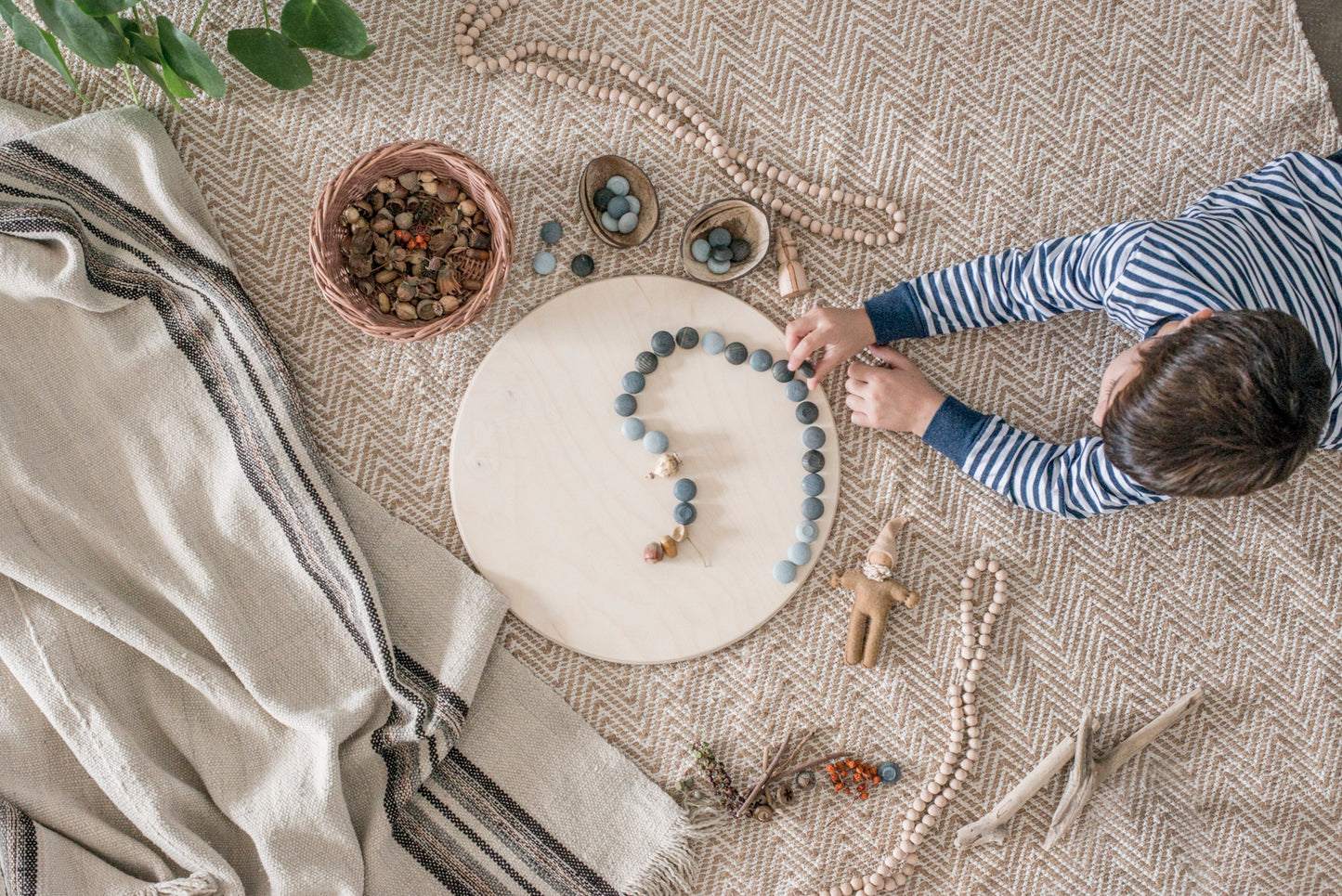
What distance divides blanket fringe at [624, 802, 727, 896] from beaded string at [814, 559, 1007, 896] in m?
0.16

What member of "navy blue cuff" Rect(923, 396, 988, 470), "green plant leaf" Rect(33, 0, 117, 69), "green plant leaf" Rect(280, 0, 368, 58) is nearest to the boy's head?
"navy blue cuff" Rect(923, 396, 988, 470)

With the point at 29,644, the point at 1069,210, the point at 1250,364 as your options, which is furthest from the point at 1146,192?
the point at 29,644

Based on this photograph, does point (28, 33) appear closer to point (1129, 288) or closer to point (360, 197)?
point (360, 197)

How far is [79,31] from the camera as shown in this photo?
933 millimetres

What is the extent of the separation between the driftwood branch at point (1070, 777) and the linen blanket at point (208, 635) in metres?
0.37

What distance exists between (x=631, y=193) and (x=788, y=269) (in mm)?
218

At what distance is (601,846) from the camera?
111 cm

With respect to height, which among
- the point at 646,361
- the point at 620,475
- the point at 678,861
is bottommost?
the point at 678,861

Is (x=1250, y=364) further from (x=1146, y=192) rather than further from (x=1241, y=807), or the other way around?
(x=1241, y=807)

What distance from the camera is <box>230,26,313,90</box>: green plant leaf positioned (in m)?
1.00

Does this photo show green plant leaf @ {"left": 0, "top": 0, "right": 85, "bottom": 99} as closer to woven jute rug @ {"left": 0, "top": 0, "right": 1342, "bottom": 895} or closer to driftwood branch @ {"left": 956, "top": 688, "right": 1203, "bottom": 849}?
woven jute rug @ {"left": 0, "top": 0, "right": 1342, "bottom": 895}

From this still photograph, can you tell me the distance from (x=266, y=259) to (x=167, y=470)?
283 mm

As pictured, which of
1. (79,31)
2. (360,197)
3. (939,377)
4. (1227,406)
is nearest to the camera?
(1227,406)

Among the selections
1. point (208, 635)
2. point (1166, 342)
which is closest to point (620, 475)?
point (208, 635)
